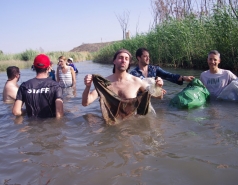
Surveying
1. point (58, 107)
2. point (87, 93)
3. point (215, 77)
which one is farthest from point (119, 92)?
point (215, 77)

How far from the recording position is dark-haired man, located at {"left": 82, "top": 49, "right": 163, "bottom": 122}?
4152mm

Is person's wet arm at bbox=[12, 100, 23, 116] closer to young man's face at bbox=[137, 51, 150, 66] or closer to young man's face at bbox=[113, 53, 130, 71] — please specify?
young man's face at bbox=[113, 53, 130, 71]

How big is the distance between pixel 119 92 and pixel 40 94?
4.01ft

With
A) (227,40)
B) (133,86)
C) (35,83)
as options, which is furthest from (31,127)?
(227,40)

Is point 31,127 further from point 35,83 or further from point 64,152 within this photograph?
point 64,152

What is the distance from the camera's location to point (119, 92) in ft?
14.5

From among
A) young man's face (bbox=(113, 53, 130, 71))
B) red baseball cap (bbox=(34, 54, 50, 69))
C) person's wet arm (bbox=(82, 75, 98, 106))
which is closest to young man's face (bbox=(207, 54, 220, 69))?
young man's face (bbox=(113, 53, 130, 71))

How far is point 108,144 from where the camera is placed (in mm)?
3475

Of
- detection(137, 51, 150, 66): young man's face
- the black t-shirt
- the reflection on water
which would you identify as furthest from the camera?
detection(137, 51, 150, 66): young man's face

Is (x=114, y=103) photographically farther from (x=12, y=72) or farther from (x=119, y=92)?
(x=12, y=72)

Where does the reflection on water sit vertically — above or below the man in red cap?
below

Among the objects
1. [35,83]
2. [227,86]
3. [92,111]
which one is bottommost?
[92,111]

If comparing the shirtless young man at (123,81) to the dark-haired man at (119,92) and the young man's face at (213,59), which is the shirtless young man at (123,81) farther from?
the young man's face at (213,59)

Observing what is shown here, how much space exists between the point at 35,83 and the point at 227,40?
8443 mm
